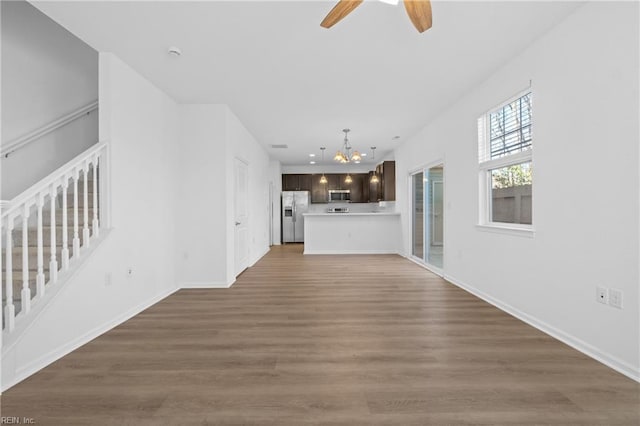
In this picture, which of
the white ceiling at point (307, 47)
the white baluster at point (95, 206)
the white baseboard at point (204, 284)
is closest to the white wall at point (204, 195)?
the white baseboard at point (204, 284)

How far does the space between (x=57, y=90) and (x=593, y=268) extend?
18.4 feet

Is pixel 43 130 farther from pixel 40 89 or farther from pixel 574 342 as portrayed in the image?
pixel 574 342

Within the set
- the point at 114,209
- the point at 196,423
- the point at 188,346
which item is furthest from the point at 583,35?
the point at 114,209

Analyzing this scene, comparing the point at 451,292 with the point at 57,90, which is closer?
the point at 57,90

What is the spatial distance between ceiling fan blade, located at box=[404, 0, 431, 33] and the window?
5.76ft

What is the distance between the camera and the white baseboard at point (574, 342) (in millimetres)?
1959

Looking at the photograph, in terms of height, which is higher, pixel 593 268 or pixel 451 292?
pixel 593 268

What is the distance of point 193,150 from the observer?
169 inches

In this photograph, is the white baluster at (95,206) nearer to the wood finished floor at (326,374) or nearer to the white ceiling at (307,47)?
the wood finished floor at (326,374)

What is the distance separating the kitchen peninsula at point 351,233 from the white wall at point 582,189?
4.17 meters

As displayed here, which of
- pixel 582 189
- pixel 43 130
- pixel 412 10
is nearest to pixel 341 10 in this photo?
pixel 412 10

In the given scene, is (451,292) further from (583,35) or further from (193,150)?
(193,150)

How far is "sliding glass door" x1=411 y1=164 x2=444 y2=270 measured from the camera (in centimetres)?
539

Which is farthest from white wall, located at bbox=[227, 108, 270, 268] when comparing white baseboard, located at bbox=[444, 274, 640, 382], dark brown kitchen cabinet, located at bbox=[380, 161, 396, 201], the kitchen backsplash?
white baseboard, located at bbox=[444, 274, 640, 382]
